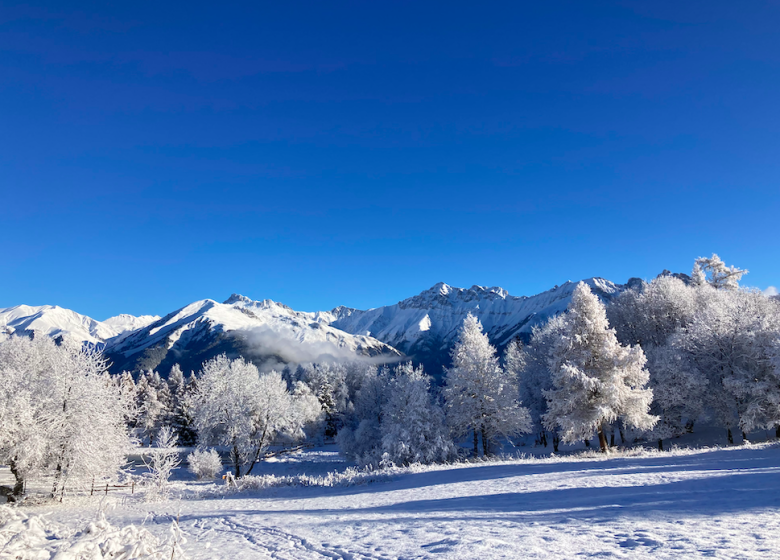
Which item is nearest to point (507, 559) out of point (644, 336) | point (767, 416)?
point (767, 416)

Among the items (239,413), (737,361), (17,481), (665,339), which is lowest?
(17,481)

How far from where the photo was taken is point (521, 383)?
41.6 meters

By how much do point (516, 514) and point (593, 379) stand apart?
549 inches

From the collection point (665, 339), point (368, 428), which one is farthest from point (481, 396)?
point (665, 339)

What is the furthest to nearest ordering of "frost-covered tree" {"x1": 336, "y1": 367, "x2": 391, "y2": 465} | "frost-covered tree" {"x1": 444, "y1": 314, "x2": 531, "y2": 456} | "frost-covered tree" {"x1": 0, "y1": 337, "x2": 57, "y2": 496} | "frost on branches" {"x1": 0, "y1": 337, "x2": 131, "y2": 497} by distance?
"frost-covered tree" {"x1": 336, "y1": 367, "x2": 391, "y2": 465} → "frost-covered tree" {"x1": 444, "y1": 314, "x2": 531, "y2": 456} → "frost on branches" {"x1": 0, "y1": 337, "x2": 131, "y2": 497} → "frost-covered tree" {"x1": 0, "y1": 337, "x2": 57, "y2": 496}

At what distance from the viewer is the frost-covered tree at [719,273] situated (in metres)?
48.9

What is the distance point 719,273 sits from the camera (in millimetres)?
50375

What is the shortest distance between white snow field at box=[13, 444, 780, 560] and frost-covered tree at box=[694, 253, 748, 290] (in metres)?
41.0

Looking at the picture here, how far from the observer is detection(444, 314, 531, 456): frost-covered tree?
29156 mm

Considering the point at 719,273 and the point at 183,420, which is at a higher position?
the point at 719,273

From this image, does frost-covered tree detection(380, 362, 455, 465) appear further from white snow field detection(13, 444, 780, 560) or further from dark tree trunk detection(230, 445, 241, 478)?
dark tree trunk detection(230, 445, 241, 478)

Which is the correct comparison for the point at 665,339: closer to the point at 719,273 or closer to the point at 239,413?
the point at 719,273

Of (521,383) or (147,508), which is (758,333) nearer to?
(521,383)

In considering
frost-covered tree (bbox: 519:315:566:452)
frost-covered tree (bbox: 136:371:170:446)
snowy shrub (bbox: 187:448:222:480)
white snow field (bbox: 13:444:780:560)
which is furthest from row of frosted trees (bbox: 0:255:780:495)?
frost-covered tree (bbox: 136:371:170:446)
